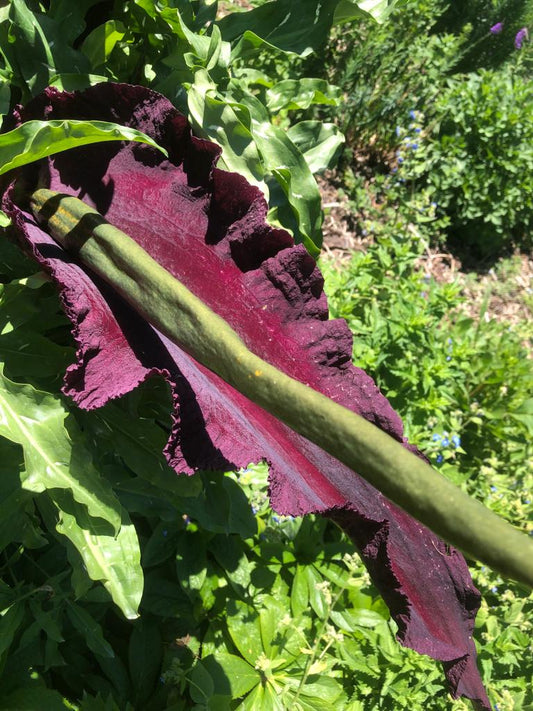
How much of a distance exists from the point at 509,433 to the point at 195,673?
145cm

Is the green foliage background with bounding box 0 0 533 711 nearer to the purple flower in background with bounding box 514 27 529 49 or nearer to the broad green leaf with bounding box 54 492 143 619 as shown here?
the broad green leaf with bounding box 54 492 143 619

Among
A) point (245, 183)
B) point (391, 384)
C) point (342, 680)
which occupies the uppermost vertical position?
point (245, 183)

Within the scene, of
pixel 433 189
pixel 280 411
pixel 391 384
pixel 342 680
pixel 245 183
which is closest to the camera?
pixel 280 411

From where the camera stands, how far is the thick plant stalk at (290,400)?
0.41 metres

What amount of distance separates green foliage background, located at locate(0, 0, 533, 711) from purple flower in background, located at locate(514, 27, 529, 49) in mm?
1422

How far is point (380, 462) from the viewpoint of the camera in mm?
465

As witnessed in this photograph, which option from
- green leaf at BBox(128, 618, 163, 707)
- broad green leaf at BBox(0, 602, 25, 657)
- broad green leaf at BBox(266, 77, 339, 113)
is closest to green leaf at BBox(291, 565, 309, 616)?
green leaf at BBox(128, 618, 163, 707)

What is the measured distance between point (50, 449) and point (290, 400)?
1.53 feet

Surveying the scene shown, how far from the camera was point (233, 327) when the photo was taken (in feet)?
2.92

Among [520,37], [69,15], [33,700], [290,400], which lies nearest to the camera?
[290,400]

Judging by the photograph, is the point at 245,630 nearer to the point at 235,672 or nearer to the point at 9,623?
the point at 235,672

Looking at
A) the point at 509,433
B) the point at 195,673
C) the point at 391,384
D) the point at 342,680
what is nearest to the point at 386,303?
the point at 391,384

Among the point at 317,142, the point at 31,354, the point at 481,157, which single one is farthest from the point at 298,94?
the point at 481,157

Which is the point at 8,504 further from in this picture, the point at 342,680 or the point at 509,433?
the point at 509,433
